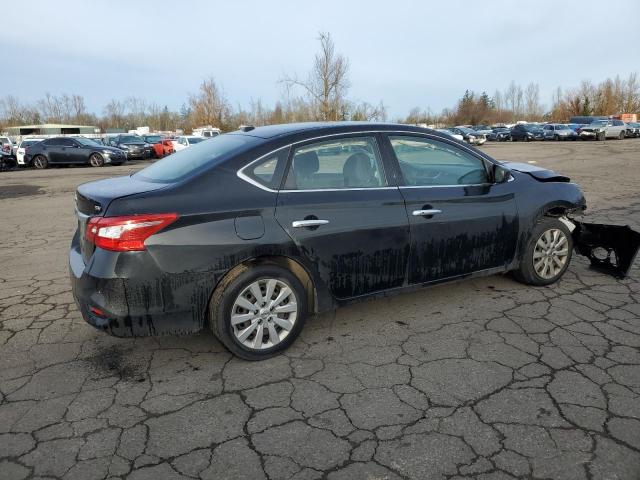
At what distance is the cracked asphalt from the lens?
243 cm

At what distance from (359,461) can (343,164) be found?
82.4 inches

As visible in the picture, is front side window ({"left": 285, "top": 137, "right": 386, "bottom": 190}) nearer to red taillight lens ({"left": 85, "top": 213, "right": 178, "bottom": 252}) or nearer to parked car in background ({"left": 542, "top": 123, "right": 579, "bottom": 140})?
red taillight lens ({"left": 85, "top": 213, "right": 178, "bottom": 252})

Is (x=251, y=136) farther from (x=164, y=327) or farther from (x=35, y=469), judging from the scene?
(x=35, y=469)

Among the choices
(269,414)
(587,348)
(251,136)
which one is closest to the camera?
(269,414)

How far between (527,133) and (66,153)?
34.5 metres

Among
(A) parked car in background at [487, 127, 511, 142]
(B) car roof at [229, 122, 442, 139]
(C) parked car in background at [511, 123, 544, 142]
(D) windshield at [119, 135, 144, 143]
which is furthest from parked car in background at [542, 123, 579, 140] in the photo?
(B) car roof at [229, 122, 442, 139]

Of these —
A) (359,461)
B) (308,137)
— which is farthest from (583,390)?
(308,137)

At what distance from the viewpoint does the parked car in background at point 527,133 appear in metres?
40.5

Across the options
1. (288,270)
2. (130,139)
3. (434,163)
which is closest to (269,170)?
(288,270)

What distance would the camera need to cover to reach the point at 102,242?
9.92 feet

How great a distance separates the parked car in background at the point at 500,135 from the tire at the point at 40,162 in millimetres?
37142

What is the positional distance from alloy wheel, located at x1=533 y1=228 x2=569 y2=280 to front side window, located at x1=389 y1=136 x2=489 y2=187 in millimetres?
876

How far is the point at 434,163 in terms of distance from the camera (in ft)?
13.6

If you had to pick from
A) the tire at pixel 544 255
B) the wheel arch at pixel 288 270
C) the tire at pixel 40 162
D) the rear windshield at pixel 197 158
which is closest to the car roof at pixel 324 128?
the rear windshield at pixel 197 158
